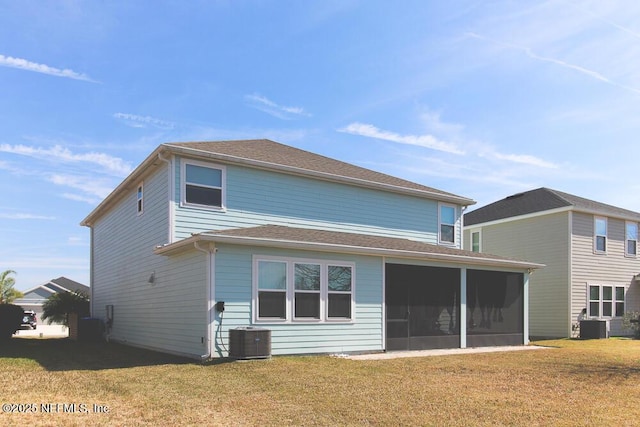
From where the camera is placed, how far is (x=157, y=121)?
16266mm

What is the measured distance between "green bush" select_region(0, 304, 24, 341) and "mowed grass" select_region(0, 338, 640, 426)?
7493 millimetres

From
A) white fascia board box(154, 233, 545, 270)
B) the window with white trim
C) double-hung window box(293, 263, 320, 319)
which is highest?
the window with white trim

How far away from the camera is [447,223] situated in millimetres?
19000

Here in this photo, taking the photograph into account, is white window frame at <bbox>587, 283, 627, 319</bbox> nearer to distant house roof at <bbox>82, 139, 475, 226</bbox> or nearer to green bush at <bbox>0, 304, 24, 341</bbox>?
distant house roof at <bbox>82, 139, 475, 226</bbox>

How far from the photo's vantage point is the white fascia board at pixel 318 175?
43.4 ft

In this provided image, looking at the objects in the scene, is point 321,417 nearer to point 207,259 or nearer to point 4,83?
A: point 207,259

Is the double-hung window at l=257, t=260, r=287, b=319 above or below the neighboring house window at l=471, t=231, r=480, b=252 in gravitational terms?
below

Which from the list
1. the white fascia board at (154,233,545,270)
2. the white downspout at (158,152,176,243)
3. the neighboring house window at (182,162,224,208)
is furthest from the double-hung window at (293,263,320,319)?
the white downspout at (158,152,176,243)

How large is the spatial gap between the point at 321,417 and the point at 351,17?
9.73m

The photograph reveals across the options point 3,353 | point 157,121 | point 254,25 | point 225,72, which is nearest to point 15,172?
point 157,121

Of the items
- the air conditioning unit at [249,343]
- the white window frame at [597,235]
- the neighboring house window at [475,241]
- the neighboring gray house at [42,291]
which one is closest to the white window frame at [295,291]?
the air conditioning unit at [249,343]

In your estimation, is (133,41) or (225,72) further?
(225,72)

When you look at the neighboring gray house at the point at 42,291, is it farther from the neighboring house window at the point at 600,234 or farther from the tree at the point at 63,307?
the neighboring house window at the point at 600,234

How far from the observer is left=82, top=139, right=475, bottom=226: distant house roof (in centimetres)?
1366
